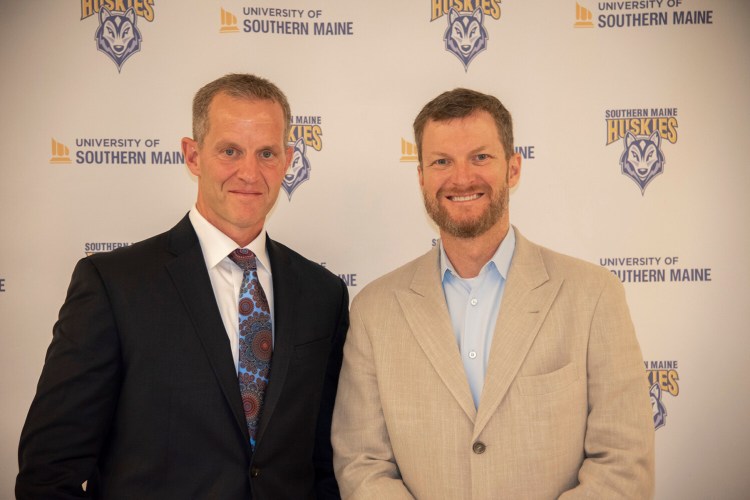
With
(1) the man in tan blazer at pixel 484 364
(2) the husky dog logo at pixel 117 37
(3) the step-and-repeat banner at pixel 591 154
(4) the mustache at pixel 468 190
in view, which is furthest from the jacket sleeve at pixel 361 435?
(2) the husky dog logo at pixel 117 37

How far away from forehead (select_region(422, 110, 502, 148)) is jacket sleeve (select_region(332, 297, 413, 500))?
721mm

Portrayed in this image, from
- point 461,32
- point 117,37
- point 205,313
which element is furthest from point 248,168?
point 461,32

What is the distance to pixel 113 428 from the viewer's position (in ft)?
6.19

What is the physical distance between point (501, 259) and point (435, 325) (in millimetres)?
337

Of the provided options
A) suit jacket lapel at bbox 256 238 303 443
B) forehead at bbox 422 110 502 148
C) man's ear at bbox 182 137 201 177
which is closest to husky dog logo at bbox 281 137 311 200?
suit jacket lapel at bbox 256 238 303 443

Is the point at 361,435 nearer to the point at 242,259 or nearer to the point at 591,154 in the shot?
the point at 242,259

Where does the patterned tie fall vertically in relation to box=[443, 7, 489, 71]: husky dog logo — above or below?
below

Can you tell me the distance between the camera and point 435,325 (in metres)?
2.07

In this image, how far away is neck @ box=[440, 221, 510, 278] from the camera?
216 cm

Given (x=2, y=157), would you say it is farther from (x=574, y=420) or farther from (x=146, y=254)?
(x=574, y=420)

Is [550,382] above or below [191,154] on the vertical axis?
below

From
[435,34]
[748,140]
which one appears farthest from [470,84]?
[748,140]

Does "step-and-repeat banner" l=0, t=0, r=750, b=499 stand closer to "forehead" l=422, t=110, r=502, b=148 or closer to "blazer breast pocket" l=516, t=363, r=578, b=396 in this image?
"forehead" l=422, t=110, r=502, b=148

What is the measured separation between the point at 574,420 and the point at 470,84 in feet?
5.73
